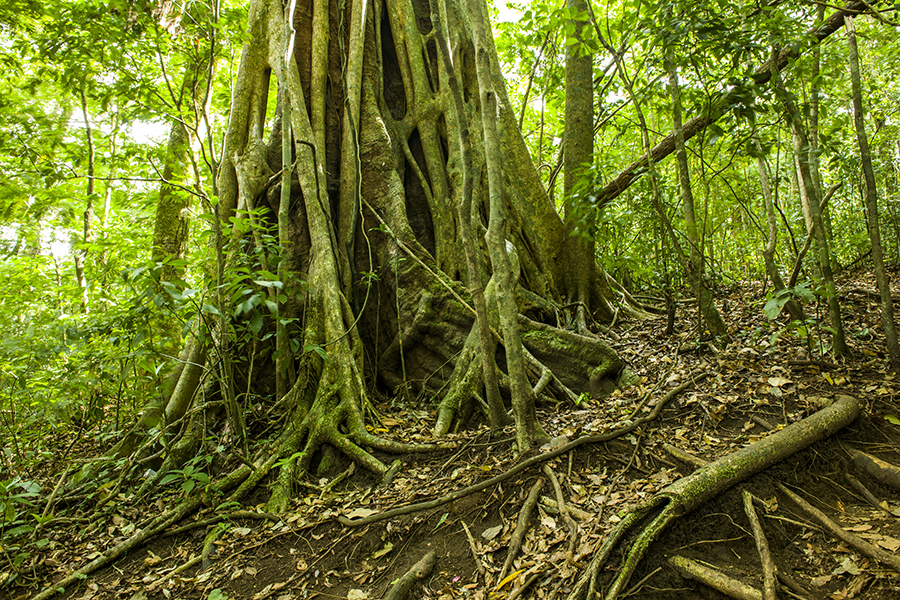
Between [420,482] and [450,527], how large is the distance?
528 mm

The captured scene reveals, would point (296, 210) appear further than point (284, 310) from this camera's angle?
Yes

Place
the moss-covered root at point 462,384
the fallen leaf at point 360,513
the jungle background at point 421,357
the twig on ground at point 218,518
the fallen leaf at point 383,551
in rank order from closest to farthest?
the jungle background at point 421,357, the fallen leaf at point 383,551, the fallen leaf at point 360,513, the twig on ground at point 218,518, the moss-covered root at point 462,384

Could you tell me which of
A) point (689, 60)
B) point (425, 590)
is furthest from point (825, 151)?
point (425, 590)

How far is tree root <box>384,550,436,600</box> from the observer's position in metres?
2.10

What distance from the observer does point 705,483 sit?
2070 millimetres

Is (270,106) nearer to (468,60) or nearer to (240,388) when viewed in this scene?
(468,60)

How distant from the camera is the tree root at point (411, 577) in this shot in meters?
2.10

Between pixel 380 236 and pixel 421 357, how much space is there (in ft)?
4.80

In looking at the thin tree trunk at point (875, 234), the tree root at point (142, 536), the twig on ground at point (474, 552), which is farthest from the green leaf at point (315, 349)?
the thin tree trunk at point (875, 234)

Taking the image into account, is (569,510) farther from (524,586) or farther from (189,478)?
(189,478)

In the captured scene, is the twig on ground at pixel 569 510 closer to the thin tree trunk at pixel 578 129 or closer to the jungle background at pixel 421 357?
the jungle background at pixel 421 357

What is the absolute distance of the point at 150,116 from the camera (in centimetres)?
370

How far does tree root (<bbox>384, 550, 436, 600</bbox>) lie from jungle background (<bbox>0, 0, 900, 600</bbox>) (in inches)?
1.2

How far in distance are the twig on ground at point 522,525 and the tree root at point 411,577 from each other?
0.37 meters
